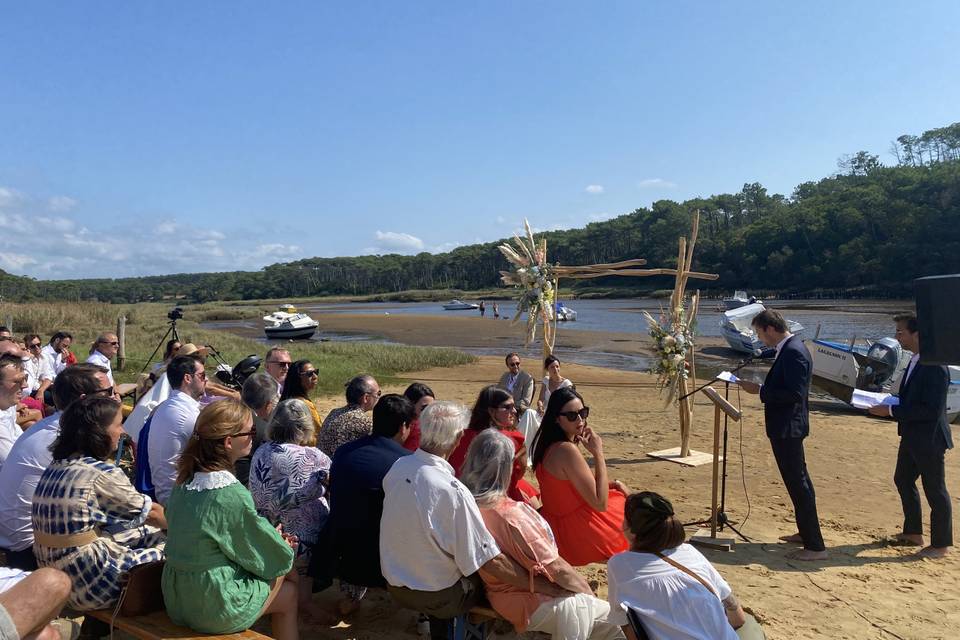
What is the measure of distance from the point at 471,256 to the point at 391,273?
18.1 m

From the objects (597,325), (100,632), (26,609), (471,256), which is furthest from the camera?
(471,256)

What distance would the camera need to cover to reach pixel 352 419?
4.40 m

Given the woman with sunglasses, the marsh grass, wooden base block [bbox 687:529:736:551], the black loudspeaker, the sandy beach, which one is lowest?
the sandy beach

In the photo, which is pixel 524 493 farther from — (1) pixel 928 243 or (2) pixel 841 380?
(1) pixel 928 243

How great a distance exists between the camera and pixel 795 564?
16.1 feet

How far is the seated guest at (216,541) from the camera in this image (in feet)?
9.00

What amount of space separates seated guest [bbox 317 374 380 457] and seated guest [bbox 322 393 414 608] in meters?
0.68

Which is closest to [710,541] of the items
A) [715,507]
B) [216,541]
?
[715,507]

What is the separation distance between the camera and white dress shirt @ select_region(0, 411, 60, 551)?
3434 mm

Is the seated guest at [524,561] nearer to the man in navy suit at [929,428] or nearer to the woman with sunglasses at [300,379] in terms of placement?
the woman with sunglasses at [300,379]

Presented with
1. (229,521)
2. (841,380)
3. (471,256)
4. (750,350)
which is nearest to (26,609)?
(229,521)

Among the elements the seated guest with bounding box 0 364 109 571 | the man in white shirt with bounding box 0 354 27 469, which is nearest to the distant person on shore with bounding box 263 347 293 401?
the man in white shirt with bounding box 0 354 27 469

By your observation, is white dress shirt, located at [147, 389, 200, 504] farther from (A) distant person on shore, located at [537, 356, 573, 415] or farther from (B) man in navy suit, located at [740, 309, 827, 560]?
(B) man in navy suit, located at [740, 309, 827, 560]

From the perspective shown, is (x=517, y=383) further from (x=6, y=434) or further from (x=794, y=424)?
(x=6, y=434)
